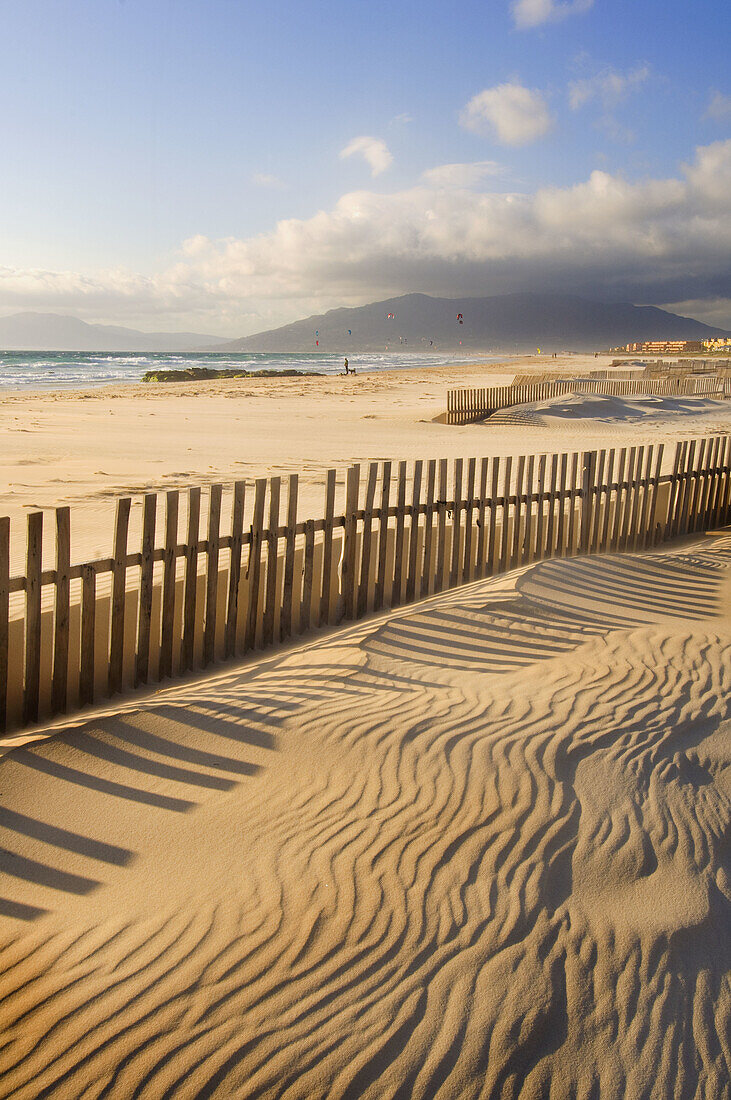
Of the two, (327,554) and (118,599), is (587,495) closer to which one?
(327,554)

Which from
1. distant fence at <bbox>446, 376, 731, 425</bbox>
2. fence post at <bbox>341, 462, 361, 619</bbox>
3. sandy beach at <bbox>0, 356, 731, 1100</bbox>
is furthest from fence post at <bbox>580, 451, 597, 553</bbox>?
distant fence at <bbox>446, 376, 731, 425</bbox>

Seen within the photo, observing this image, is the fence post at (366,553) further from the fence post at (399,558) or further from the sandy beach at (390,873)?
the sandy beach at (390,873)

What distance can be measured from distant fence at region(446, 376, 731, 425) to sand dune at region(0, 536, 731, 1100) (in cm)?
1859

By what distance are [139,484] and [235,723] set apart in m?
8.23

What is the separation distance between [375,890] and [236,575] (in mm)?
2972

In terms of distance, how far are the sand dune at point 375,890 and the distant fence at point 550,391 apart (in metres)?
18.6

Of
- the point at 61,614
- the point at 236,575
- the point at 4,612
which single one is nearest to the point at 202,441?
the point at 236,575

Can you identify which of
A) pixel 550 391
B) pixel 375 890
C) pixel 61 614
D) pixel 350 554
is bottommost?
pixel 375 890

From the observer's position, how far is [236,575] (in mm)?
5531

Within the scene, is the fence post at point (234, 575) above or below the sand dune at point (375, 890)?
above

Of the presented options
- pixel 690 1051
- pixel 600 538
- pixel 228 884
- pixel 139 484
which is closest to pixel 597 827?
pixel 690 1051

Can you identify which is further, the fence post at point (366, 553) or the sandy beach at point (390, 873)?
the fence post at point (366, 553)

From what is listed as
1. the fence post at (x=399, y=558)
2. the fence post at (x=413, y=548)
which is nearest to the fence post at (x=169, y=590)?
the fence post at (x=399, y=558)

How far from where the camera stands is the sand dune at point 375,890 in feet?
7.61
